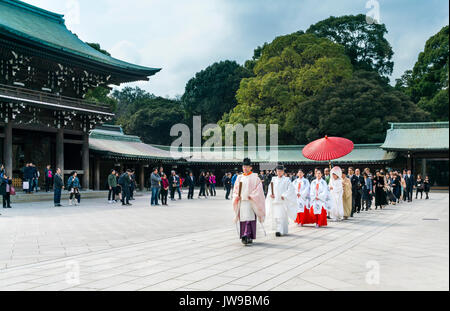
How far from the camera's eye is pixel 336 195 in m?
13.1

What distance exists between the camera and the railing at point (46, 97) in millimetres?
21219

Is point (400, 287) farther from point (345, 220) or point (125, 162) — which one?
point (125, 162)

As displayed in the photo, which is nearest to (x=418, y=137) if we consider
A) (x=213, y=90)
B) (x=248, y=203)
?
(x=248, y=203)

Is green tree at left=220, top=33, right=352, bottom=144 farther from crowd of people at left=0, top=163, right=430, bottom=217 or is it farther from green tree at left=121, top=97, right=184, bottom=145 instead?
crowd of people at left=0, top=163, right=430, bottom=217

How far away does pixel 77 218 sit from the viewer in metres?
13.6

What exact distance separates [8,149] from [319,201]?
16.9m

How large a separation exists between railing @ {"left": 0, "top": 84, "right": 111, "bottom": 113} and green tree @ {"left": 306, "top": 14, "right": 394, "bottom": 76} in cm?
3691

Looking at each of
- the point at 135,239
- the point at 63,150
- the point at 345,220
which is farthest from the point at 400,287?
the point at 63,150

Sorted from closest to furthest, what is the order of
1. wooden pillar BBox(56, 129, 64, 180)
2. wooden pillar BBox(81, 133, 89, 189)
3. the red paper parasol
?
the red paper parasol
wooden pillar BBox(56, 129, 64, 180)
wooden pillar BBox(81, 133, 89, 189)

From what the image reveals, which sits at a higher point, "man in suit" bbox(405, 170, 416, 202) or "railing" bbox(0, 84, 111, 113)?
"railing" bbox(0, 84, 111, 113)

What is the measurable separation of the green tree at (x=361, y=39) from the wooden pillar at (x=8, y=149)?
4282 centimetres

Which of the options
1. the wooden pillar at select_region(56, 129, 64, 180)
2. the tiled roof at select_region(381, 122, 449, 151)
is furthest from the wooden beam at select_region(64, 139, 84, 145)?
the tiled roof at select_region(381, 122, 449, 151)

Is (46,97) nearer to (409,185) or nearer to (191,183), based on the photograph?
(191,183)

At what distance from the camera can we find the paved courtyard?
5230 mm
